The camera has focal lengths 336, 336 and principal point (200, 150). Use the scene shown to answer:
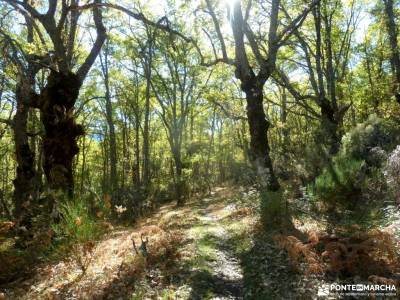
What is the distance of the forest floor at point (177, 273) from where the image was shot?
4.51m

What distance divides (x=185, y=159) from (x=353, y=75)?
13.4 m

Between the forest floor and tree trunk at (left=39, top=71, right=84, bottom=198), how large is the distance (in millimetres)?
1844

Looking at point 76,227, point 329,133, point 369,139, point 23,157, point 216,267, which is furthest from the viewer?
point 329,133

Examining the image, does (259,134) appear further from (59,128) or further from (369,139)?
(59,128)

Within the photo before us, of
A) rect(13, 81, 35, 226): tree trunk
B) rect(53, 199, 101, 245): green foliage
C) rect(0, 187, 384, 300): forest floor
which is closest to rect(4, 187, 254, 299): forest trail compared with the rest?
rect(0, 187, 384, 300): forest floor

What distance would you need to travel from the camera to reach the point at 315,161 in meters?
11.3

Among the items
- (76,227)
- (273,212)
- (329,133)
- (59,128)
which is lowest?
(273,212)

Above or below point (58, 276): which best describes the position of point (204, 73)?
above

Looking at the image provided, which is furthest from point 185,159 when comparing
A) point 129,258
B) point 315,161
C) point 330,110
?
point 129,258

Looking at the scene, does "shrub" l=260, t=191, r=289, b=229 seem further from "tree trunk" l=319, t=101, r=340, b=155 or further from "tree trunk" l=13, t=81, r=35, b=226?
"tree trunk" l=13, t=81, r=35, b=226

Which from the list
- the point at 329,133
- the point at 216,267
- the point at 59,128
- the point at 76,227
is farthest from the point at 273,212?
the point at 329,133

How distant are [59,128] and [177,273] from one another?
4.46 metres

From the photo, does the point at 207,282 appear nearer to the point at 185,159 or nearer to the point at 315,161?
the point at 315,161

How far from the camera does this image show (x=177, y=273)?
16.8 feet
